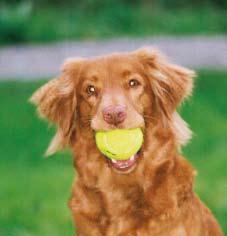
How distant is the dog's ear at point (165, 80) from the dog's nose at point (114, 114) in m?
0.41

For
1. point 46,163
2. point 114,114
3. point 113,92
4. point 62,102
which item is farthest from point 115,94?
point 46,163

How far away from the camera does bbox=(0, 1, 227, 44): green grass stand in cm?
1658

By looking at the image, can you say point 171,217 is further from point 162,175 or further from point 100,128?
point 100,128

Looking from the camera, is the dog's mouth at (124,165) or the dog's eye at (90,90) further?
the dog's eye at (90,90)

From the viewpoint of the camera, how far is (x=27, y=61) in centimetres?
1555

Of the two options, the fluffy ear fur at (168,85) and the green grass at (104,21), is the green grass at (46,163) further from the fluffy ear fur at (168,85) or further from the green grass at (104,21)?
the green grass at (104,21)

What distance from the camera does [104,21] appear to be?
1728 centimetres

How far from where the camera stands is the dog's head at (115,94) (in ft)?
18.8

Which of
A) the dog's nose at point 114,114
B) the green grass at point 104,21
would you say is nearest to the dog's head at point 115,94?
the dog's nose at point 114,114

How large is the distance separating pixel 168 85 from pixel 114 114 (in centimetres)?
57

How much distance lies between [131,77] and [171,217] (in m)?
0.83

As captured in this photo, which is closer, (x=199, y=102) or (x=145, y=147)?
(x=145, y=147)

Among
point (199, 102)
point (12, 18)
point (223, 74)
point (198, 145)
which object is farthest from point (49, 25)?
point (198, 145)

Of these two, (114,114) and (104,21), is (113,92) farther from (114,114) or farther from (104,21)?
(104,21)
